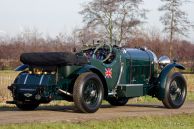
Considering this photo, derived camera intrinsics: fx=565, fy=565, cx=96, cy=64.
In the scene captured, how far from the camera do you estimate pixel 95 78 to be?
1244 centimetres

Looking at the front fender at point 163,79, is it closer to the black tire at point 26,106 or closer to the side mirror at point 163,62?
the side mirror at point 163,62

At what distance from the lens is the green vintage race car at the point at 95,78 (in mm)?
12156

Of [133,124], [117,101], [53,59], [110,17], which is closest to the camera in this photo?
[133,124]

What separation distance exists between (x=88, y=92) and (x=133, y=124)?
186cm

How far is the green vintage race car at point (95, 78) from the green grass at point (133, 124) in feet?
4.37

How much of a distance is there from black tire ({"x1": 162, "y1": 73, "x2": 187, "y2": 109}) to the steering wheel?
5.78 feet

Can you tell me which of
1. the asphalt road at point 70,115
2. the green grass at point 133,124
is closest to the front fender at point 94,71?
the asphalt road at point 70,115

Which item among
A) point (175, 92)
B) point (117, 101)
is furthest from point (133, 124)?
point (117, 101)

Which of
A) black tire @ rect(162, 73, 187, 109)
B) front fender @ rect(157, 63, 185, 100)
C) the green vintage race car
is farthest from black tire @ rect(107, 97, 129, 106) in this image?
black tire @ rect(162, 73, 187, 109)

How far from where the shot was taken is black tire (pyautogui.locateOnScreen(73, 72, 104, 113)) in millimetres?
12047

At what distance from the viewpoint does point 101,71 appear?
1298 centimetres

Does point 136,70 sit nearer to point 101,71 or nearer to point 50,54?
point 101,71

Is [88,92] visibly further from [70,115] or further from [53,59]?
[53,59]

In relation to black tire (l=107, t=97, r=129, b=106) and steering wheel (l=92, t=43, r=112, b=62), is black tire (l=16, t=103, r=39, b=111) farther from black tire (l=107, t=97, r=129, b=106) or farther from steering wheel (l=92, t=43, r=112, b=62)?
black tire (l=107, t=97, r=129, b=106)
